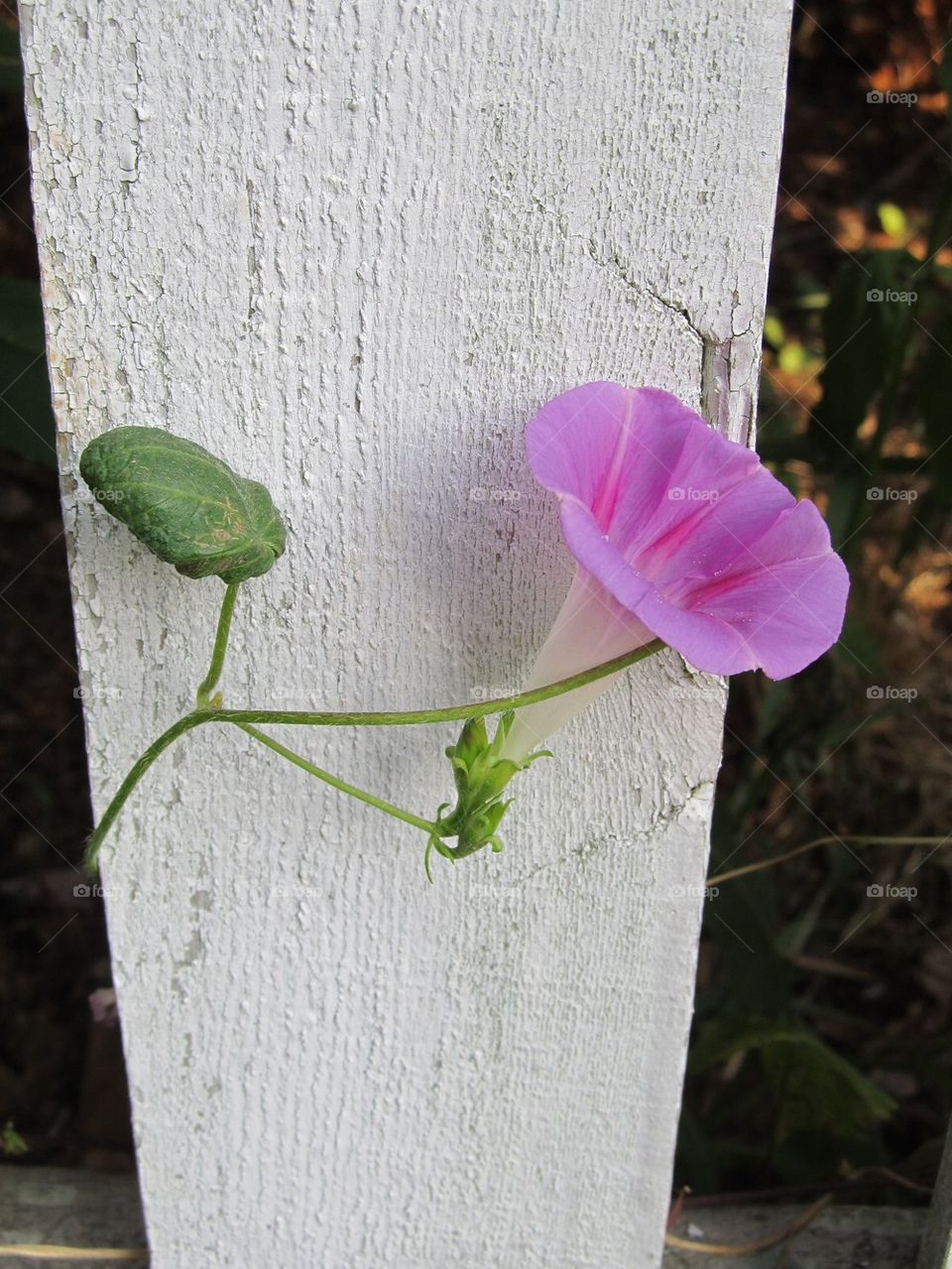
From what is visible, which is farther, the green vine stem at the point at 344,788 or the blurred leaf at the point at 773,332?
the blurred leaf at the point at 773,332

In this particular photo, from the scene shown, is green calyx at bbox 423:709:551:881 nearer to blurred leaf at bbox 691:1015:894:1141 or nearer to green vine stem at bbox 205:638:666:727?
green vine stem at bbox 205:638:666:727

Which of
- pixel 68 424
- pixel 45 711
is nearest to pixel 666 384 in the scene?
pixel 68 424
